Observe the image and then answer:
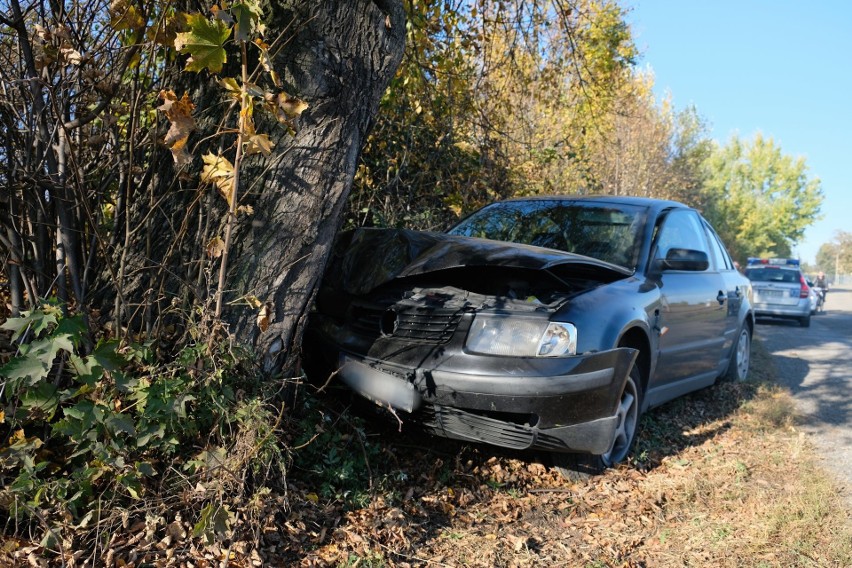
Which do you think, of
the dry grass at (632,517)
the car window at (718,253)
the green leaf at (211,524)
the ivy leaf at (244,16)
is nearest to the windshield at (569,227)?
the dry grass at (632,517)

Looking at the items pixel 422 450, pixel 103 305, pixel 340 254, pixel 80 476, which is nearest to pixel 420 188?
pixel 340 254

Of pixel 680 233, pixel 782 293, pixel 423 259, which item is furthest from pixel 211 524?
pixel 782 293

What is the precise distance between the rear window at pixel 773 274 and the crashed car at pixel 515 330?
683 inches

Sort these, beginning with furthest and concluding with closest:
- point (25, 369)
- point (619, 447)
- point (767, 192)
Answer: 1. point (767, 192)
2. point (619, 447)
3. point (25, 369)

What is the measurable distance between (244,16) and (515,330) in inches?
79.2

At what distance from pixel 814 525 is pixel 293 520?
2.73 m

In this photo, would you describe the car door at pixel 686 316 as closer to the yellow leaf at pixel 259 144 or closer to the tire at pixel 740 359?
the tire at pixel 740 359

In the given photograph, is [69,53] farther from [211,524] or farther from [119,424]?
[211,524]

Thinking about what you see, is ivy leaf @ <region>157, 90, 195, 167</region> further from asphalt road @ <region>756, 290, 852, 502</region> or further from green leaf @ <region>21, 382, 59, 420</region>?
asphalt road @ <region>756, 290, 852, 502</region>

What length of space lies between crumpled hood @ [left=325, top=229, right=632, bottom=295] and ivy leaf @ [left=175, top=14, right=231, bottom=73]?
5.22 ft

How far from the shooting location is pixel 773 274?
20.9 meters

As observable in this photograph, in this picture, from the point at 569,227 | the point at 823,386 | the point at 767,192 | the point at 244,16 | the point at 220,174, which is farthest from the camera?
the point at 767,192

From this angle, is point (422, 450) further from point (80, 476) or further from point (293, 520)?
point (80, 476)

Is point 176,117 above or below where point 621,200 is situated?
above
